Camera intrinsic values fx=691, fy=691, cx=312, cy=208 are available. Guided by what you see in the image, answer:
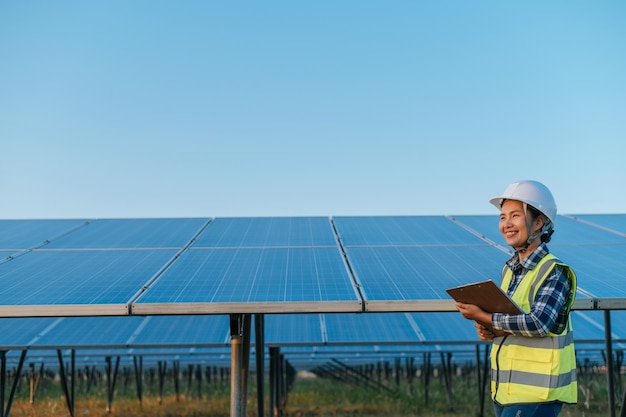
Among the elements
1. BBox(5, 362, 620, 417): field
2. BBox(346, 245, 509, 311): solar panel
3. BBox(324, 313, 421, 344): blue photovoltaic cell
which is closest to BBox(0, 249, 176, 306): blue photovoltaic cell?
BBox(346, 245, 509, 311): solar panel

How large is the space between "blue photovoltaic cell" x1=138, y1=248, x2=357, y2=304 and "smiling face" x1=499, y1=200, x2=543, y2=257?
1.87 meters

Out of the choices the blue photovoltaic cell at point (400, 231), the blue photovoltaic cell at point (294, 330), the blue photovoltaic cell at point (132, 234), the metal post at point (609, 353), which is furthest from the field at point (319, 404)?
the blue photovoltaic cell at point (400, 231)

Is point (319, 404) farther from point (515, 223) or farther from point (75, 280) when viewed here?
point (515, 223)

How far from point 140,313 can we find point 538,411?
10.8 ft

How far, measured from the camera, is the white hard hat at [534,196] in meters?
4.03

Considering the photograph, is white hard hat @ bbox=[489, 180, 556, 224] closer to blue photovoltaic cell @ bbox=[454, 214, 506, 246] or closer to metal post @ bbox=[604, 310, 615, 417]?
blue photovoltaic cell @ bbox=[454, 214, 506, 246]

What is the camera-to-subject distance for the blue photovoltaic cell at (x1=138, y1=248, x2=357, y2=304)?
584 cm

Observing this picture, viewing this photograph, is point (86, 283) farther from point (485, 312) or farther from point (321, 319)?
point (321, 319)

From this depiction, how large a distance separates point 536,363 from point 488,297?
469mm

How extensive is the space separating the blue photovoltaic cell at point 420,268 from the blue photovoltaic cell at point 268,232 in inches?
32.3

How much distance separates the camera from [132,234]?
8.85 metres

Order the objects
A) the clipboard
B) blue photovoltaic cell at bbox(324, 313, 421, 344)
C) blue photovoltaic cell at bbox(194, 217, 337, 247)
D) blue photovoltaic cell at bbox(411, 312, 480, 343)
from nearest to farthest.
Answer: the clipboard < blue photovoltaic cell at bbox(194, 217, 337, 247) < blue photovoltaic cell at bbox(324, 313, 421, 344) < blue photovoltaic cell at bbox(411, 312, 480, 343)

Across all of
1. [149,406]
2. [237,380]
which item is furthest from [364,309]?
[149,406]

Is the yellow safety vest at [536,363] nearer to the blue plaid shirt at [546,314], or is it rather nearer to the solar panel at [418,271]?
the blue plaid shirt at [546,314]
